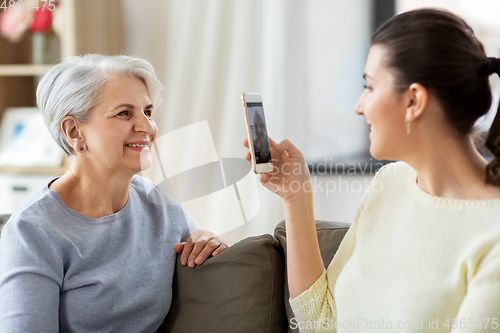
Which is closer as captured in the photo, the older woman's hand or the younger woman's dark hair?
the younger woman's dark hair

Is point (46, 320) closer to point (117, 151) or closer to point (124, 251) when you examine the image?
point (124, 251)

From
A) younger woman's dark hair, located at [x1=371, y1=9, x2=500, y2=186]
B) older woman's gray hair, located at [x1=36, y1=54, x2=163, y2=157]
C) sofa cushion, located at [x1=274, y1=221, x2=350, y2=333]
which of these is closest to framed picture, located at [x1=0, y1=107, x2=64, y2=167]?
older woman's gray hair, located at [x1=36, y1=54, x2=163, y2=157]

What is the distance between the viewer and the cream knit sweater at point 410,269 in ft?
2.63

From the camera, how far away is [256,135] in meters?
1.06

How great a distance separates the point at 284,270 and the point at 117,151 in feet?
1.93

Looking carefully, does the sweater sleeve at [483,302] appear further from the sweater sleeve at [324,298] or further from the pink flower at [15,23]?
the pink flower at [15,23]

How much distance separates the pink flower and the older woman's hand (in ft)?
5.68

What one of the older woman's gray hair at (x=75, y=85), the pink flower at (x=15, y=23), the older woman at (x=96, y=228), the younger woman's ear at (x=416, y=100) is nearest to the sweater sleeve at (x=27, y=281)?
the older woman at (x=96, y=228)

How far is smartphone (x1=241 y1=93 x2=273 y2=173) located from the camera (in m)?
1.04

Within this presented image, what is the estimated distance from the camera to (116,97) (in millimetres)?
1287

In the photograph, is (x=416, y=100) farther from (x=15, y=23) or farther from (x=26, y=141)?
(x=15, y=23)

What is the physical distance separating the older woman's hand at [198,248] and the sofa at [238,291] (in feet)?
0.07

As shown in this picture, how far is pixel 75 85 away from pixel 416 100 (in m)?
0.90

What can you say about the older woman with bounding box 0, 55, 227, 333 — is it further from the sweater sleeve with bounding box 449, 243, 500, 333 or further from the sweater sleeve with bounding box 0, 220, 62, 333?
the sweater sleeve with bounding box 449, 243, 500, 333
